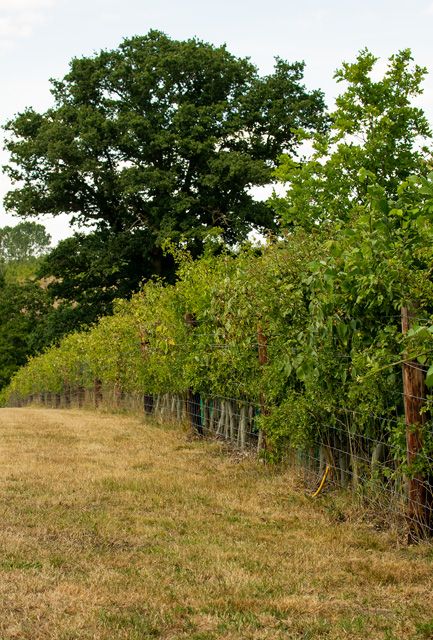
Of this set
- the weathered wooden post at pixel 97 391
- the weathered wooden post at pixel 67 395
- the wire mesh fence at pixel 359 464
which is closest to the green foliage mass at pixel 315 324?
the wire mesh fence at pixel 359 464

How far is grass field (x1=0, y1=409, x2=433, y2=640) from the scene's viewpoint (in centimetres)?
421

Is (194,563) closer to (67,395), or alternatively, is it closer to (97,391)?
(97,391)

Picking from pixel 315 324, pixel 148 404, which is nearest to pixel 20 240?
pixel 148 404

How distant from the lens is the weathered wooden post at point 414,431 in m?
5.87

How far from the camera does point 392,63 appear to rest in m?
24.6

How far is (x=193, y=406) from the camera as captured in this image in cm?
1366

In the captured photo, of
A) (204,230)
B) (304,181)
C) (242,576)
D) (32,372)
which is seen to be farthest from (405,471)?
(32,372)

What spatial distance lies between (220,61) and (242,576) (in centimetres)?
2850

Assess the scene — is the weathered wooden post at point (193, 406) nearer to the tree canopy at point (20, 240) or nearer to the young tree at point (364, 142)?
the young tree at point (364, 142)

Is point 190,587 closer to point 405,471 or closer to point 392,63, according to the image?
point 405,471

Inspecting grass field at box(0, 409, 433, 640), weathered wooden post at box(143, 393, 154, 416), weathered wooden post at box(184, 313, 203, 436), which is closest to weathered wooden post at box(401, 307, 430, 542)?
grass field at box(0, 409, 433, 640)

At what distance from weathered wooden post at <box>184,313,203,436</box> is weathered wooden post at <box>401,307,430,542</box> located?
7123 millimetres

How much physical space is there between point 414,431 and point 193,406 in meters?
8.06

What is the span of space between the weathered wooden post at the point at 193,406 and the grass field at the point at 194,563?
3.89 metres
